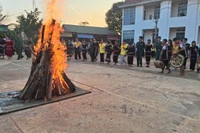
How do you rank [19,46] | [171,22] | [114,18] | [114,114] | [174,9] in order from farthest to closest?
[114,18] → [174,9] → [171,22] → [19,46] → [114,114]

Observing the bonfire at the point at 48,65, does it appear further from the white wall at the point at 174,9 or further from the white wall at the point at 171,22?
the white wall at the point at 174,9

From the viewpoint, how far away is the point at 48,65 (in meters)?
4.43

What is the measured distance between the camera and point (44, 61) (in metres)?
4.40

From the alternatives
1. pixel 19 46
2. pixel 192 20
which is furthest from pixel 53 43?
pixel 192 20

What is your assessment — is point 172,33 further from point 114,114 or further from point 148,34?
point 114,114

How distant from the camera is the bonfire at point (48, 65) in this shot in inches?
171

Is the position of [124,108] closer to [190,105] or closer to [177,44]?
[190,105]

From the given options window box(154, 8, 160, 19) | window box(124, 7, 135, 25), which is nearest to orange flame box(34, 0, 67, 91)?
window box(154, 8, 160, 19)

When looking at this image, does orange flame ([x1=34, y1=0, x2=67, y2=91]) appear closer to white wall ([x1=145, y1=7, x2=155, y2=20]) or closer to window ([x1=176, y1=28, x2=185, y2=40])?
window ([x1=176, y1=28, x2=185, y2=40])

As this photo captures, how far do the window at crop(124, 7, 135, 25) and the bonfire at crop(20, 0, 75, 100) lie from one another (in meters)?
23.5

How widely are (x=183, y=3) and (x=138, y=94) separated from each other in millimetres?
20848

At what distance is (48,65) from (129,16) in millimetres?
24594

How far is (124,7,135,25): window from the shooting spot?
26755 mm

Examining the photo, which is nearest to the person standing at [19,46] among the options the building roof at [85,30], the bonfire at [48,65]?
the bonfire at [48,65]
